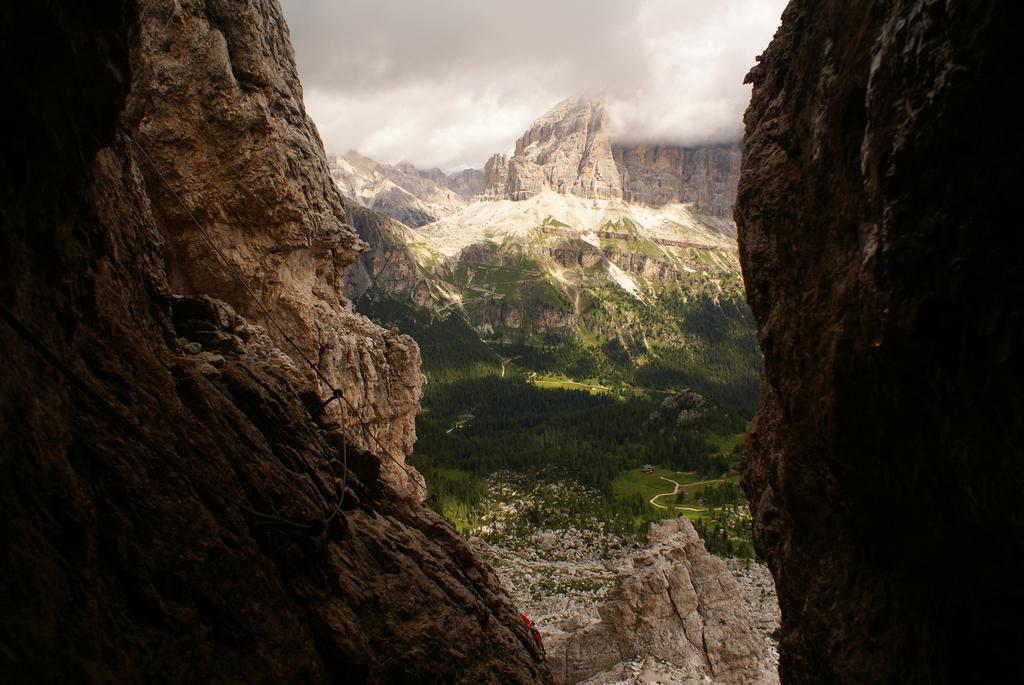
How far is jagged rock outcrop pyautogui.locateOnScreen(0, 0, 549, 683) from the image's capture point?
6250mm

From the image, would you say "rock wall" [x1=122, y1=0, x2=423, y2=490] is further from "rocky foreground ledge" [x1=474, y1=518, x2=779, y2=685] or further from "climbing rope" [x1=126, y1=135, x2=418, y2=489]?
"rocky foreground ledge" [x1=474, y1=518, x2=779, y2=685]

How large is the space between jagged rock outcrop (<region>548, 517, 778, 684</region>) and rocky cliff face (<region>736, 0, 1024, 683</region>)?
18423 millimetres

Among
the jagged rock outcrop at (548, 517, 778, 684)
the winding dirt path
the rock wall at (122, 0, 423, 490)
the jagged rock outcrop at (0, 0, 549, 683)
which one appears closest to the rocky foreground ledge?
the jagged rock outcrop at (548, 517, 778, 684)

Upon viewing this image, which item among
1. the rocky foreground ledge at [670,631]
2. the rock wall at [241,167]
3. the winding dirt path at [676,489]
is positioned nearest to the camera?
the rock wall at [241,167]

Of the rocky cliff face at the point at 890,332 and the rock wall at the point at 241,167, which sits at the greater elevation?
the rock wall at the point at 241,167

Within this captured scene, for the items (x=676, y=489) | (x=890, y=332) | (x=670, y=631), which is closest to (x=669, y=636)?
(x=670, y=631)

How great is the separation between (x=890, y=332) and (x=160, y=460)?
10.2 m

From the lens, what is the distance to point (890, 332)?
8.73m

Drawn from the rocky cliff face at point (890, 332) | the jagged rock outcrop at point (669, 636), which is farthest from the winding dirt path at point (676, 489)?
the rocky cliff face at point (890, 332)

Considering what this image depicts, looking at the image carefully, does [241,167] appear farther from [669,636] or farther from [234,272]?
[669,636]

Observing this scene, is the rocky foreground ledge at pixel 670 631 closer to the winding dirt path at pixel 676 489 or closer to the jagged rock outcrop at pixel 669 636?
the jagged rock outcrop at pixel 669 636

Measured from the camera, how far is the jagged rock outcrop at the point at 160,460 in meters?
6.25

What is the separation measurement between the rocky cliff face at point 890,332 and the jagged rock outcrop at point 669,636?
18423 mm

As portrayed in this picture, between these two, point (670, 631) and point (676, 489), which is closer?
point (670, 631)
